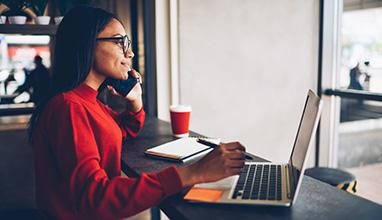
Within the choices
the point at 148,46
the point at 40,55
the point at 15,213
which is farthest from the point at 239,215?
the point at 40,55

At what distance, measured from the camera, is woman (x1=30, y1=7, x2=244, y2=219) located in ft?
3.18

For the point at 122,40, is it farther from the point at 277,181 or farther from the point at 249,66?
the point at 249,66

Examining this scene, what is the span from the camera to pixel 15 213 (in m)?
1.37

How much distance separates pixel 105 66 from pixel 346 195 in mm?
780

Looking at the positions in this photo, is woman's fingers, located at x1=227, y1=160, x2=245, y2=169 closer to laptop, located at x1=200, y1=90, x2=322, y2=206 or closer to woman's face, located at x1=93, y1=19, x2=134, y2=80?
laptop, located at x1=200, y1=90, x2=322, y2=206

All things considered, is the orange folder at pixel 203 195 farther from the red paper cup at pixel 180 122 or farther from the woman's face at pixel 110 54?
the red paper cup at pixel 180 122

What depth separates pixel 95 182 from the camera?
96cm

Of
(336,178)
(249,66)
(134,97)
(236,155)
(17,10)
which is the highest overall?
(17,10)

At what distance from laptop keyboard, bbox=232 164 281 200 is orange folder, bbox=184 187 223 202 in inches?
1.7

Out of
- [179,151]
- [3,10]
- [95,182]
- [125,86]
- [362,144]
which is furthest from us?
[362,144]

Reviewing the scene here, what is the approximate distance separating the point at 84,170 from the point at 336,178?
1453mm

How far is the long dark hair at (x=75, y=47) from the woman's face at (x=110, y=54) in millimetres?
23

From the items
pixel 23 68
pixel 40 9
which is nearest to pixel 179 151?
pixel 40 9

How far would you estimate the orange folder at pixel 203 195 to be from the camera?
3.30 ft
